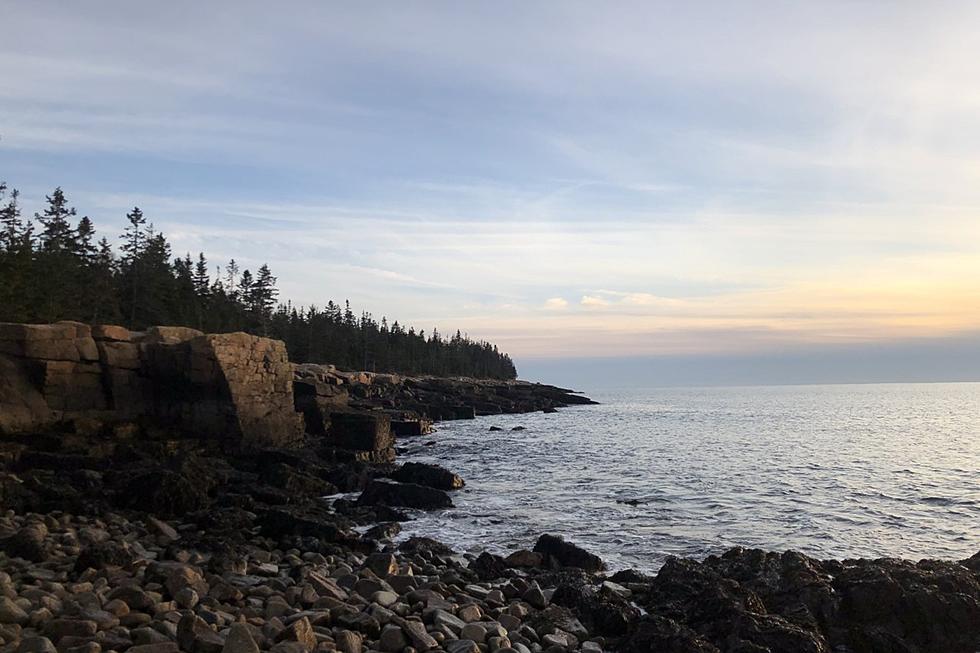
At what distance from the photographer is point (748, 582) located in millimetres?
10750

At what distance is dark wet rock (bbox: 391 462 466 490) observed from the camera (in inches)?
880

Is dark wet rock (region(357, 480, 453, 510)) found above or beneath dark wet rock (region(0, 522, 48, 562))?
beneath

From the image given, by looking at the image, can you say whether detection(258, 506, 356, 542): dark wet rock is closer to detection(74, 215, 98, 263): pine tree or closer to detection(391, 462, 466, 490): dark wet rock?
detection(391, 462, 466, 490): dark wet rock

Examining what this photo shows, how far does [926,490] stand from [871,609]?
63.1 ft

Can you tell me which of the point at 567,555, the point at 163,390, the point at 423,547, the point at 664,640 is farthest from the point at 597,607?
the point at 163,390

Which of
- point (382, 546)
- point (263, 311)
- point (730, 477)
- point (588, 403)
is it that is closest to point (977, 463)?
point (730, 477)

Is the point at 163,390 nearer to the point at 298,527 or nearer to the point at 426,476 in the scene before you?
the point at 426,476

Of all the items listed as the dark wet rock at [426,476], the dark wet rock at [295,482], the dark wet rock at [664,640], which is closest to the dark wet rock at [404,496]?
the dark wet rock at [295,482]

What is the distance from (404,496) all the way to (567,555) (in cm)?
748

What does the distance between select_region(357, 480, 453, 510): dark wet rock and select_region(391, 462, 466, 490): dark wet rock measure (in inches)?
86.6

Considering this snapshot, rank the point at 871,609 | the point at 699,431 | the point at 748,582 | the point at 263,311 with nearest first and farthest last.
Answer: the point at 871,609, the point at 748,582, the point at 699,431, the point at 263,311

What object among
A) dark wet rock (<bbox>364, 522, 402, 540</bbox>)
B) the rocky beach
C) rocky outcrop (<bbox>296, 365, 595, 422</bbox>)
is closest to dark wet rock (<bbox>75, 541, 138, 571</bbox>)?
the rocky beach

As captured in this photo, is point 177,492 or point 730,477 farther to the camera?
point 730,477

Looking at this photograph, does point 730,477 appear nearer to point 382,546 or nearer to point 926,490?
point 926,490
